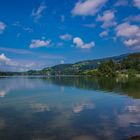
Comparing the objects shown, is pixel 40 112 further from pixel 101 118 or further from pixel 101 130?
pixel 101 130

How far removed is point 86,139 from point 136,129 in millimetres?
6113

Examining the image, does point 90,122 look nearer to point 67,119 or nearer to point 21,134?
point 67,119

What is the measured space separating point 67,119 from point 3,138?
10743 mm

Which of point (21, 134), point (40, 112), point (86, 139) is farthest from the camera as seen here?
point (40, 112)

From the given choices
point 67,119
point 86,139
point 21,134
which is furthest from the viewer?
point 67,119

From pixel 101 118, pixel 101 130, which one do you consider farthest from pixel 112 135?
pixel 101 118

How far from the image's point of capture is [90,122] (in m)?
31.0

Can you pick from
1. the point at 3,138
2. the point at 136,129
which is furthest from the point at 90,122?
the point at 3,138

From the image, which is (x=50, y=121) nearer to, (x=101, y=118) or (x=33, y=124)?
(x=33, y=124)

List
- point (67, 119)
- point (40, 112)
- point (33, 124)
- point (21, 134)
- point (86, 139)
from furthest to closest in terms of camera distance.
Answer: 1. point (40, 112)
2. point (67, 119)
3. point (33, 124)
4. point (21, 134)
5. point (86, 139)

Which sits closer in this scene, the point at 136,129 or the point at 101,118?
the point at 136,129

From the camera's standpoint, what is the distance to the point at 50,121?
31250 millimetres

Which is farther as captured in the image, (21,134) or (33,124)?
(33,124)

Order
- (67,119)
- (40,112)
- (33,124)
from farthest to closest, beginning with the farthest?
(40,112) < (67,119) < (33,124)
